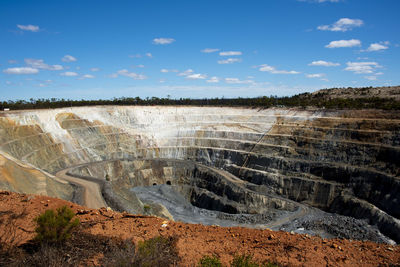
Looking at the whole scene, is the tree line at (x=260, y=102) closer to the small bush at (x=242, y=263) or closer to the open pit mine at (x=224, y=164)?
the open pit mine at (x=224, y=164)

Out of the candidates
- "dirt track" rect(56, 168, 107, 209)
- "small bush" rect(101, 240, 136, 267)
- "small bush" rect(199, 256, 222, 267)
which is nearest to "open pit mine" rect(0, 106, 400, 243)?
"dirt track" rect(56, 168, 107, 209)

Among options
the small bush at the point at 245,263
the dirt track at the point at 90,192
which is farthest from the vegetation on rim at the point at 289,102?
the small bush at the point at 245,263

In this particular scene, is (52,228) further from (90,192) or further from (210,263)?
(90,192)

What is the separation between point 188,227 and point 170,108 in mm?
62297

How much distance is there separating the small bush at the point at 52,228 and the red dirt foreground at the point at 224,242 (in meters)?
1.46

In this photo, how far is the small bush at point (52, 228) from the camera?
12.0 meters

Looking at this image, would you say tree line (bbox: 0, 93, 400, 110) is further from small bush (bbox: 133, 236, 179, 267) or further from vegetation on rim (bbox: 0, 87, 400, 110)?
small bush (bbox: 133, 236, 179, 267)

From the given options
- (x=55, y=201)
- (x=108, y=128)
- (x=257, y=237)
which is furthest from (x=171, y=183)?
(x=257, y=237)

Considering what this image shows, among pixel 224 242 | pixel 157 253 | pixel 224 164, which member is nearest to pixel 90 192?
pixel 224 242

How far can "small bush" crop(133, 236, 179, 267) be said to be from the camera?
36.0 feet

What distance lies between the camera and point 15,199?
57.9ft

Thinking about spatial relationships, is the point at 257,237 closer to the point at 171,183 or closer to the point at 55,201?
the point at 55,201

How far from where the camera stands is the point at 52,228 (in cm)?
1218

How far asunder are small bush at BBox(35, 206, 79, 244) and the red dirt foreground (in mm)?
1459
